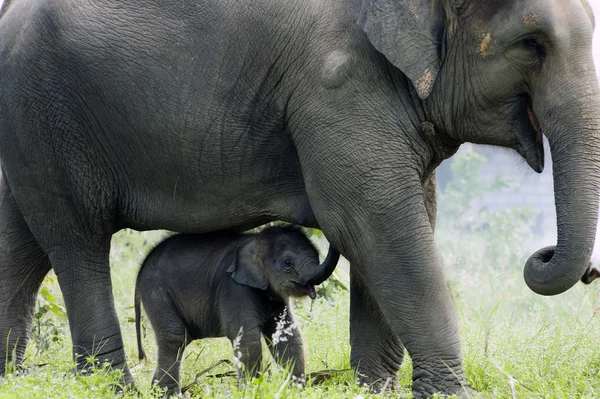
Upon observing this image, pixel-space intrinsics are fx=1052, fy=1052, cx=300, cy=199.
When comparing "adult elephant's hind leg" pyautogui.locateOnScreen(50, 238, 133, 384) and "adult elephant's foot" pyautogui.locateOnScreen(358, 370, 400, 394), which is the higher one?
"adult elephant's hind leg" pyautogui.locateOnScreen(50, 238, 133, 384)

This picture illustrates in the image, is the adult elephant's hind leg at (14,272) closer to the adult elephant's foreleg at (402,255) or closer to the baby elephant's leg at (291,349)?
the baby elephant's leg at (291,349)

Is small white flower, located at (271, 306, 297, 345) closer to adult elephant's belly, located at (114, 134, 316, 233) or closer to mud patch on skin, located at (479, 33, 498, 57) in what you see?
adult elephant's belly, located at (114, 134, 316, 233)

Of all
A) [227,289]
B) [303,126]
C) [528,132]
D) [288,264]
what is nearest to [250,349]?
[227,289]

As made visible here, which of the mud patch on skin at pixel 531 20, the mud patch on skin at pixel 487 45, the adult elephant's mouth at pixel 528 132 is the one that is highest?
the mud patch on skin at pixel 531 20

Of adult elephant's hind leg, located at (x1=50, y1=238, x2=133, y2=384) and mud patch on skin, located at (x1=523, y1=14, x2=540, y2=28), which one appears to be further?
adult elephant's hind leg, located at (x1=50, y1=238, x2=133, y2=384)

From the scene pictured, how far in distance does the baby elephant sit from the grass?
18 centimetres

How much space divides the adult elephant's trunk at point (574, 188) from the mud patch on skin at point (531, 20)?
32 cm

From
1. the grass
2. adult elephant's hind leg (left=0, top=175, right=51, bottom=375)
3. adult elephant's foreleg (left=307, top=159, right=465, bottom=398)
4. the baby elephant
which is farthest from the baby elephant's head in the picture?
adult elephant's hind leg (left=0, top=175, right=51, bottom=375)

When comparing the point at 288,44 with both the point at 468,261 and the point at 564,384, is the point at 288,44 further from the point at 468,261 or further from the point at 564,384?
the point at 468,261

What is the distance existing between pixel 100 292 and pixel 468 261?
771 centimetres

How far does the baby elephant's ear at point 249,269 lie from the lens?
550 centimetres

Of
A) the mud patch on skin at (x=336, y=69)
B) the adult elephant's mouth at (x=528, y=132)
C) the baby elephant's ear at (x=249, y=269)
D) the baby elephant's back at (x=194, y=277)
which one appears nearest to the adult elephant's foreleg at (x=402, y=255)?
→ the mud patch on skin at (x=336, y=69)

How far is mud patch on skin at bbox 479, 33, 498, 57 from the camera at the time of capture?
4.41 meters

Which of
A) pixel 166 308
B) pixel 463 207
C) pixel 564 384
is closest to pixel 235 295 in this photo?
pixel 166 308
